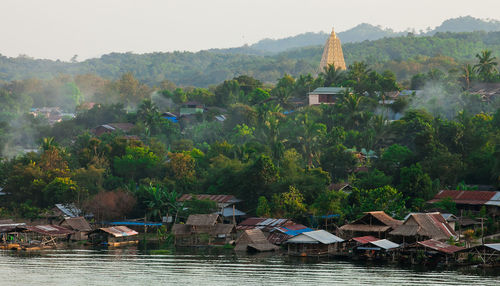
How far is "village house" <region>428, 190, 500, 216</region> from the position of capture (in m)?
38.7

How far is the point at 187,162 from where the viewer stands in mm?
50312

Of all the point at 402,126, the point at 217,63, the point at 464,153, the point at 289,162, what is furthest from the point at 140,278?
the point at 217,63

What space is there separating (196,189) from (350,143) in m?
12.9

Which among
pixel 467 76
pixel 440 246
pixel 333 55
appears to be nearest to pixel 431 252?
pixel 440 246

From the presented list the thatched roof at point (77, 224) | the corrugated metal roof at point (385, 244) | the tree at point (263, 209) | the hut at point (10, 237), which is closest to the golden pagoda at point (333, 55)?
the tree at point (263, 209)

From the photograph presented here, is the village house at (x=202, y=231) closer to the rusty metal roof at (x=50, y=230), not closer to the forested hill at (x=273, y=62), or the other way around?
the rusty metal roof at (x=50, y=230)

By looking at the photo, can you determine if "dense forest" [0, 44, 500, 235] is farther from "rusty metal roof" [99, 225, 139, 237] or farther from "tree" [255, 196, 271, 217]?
"rusty metal roof" [99, 225, 139, 237]

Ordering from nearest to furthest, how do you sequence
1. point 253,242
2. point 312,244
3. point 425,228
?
1. point 425,228
2. point 312,244
3. point 253,242

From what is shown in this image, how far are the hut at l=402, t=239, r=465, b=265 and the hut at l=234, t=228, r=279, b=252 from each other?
693 centimetres

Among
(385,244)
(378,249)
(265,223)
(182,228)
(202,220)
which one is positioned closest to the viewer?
(378,249)

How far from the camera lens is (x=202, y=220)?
40.1 metres

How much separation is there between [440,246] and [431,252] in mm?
447

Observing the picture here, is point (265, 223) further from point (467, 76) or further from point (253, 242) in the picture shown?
point (467, 76)

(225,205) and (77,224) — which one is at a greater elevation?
(225,205)
